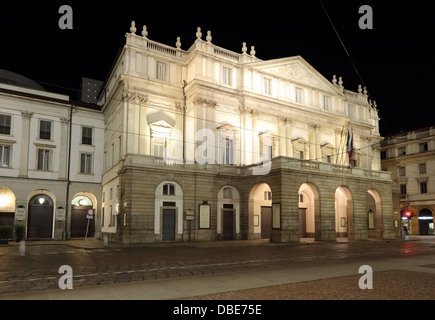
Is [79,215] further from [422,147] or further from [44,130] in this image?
[422,147]

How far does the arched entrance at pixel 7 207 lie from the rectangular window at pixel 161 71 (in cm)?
1783

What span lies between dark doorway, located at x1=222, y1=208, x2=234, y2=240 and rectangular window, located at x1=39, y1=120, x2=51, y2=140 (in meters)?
19.3

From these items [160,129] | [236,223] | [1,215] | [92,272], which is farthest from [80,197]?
[92,272]

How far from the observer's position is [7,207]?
116 ft

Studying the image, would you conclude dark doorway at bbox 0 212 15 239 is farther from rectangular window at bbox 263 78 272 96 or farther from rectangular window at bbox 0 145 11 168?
rectangular window at bbox 263 78 272 96

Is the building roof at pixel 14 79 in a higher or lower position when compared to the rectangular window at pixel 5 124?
higher

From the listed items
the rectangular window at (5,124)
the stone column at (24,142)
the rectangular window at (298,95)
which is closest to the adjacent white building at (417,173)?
the rectangular window at (298,95)

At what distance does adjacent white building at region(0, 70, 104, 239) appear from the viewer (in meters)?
35.8

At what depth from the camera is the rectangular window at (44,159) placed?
123 feet

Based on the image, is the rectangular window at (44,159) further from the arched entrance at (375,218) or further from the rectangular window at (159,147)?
the arched entrance at (375,218)

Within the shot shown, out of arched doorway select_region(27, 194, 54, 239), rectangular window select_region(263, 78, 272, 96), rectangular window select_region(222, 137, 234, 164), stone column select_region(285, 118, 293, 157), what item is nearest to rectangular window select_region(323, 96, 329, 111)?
stone column select_region(285, 118, 293, 157)

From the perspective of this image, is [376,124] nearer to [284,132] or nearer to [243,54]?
[284,132]

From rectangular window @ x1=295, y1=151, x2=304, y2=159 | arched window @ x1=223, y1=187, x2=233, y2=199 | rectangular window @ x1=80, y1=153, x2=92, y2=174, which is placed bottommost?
arched window @ x1=223, y1=187, x2=233, y2=199

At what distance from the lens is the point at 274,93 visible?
39.8 metres
